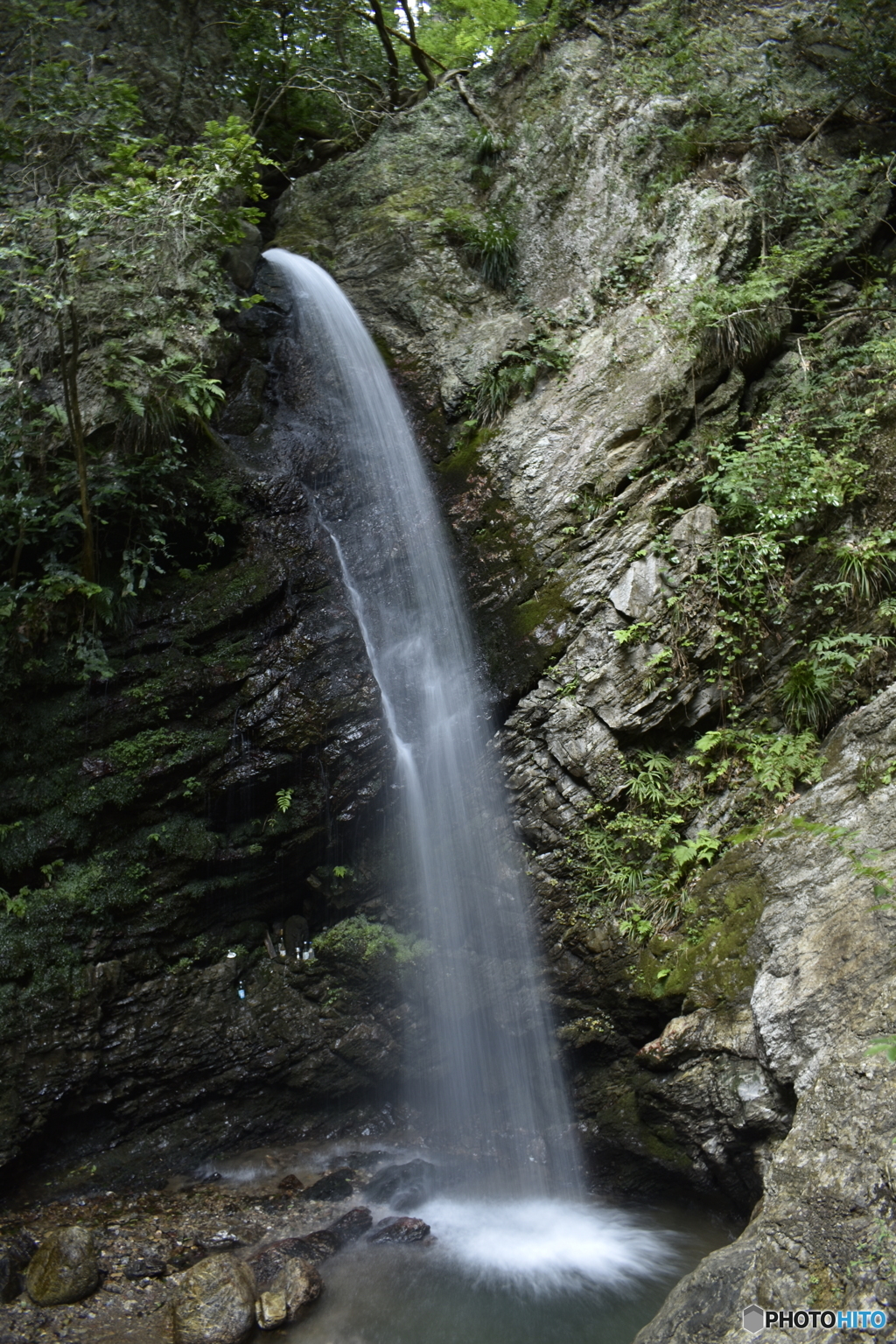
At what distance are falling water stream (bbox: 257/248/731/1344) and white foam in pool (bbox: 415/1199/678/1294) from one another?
1 centimetres

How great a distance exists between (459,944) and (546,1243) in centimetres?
224

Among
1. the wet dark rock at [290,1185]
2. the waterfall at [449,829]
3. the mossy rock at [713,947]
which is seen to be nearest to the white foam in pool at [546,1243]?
the waterfall at [449,829]

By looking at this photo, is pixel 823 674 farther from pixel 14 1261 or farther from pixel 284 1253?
pixel 14 1261

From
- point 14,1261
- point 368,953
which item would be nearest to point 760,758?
point 368,953

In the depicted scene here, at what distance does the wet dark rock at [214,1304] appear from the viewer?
4.44m

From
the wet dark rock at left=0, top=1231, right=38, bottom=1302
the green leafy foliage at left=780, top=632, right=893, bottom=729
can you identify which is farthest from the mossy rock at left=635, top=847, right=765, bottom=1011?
the wet dark rock at left=0, top=1231, right=38, bottom=1302

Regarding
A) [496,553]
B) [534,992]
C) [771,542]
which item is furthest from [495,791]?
[771,542]

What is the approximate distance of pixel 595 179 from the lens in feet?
30.8

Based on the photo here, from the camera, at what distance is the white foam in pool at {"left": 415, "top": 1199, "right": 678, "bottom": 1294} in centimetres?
511

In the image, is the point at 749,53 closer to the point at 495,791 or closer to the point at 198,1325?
the point at 495,791

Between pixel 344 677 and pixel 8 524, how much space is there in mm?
3265

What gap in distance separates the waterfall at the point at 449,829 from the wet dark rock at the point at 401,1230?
0.85 meters

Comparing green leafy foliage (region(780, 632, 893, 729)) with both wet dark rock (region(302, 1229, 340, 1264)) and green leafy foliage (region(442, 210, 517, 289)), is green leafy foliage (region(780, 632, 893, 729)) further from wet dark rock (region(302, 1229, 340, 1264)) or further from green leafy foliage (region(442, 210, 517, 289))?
green leafy foliage (region(442, 210, 517, 289))

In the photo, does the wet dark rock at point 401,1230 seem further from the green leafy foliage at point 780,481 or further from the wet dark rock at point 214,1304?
the green leafy foliage at point 780,481
